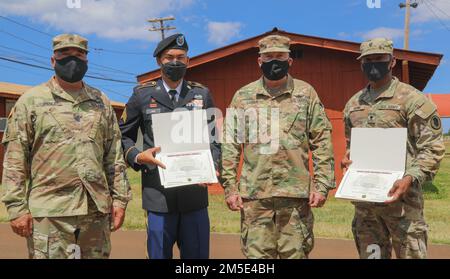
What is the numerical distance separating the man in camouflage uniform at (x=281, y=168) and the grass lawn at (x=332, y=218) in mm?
3052

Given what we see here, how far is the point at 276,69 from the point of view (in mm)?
3420

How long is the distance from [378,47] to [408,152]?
0.84 m

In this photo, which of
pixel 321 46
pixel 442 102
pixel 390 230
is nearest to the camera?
pixel 390 230

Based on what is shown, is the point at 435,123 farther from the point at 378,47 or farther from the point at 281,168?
the point at 281,168

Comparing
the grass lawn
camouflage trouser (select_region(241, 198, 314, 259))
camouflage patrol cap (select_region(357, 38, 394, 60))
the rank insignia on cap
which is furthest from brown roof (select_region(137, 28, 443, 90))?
camouflage trouser (select_region(241, 198, 314, 259))

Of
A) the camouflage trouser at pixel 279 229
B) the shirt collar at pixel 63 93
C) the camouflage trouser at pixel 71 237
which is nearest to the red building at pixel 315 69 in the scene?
the camouflage trouser at pixel 279 229

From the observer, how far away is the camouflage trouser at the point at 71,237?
117 inches

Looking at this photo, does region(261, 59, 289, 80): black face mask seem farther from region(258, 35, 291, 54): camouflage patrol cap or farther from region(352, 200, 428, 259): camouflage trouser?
region(352, 200, 428, 259): camouflage trouser

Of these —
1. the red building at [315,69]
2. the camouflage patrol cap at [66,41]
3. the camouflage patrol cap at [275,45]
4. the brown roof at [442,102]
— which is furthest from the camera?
the brown roof at [442,102]

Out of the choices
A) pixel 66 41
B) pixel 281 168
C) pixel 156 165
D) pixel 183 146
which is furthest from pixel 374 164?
pixel 66 41

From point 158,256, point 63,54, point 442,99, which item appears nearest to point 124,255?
point 158,256

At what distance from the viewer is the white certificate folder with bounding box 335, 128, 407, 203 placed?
129 inches

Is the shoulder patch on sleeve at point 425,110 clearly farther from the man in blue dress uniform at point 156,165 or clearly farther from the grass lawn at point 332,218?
the grass lawn at point 332,218
